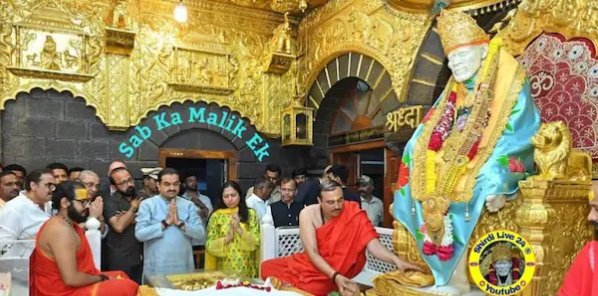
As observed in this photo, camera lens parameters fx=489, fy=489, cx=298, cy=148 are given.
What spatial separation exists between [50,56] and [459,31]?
4710 mm

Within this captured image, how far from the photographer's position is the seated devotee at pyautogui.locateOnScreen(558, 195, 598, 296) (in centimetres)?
170

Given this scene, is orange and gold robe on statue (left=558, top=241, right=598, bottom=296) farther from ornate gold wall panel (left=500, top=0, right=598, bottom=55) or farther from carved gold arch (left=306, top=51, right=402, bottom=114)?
carved gold arch (left=306, top=51, right=402, bottom=114)

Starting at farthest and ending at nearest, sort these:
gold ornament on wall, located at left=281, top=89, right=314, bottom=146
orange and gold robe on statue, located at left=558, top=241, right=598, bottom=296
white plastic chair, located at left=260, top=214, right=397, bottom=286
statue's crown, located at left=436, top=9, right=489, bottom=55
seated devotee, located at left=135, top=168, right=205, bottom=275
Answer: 1. gold ornament on wall, located at left=281, top=89, right=314, bottom=146
2. white plastic chair, located at left=260, top=214, right=397, bottom=286
3. seated devotee, located at left=135, top=168, right=205, bottom=275
4. statue's crown, located at left=436, top=9, right=489, bottom=55
5. orange and gold robe on statue, located at left=558, top=241, right=598, bottom=296

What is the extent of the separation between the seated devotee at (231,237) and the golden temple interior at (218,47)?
219cm

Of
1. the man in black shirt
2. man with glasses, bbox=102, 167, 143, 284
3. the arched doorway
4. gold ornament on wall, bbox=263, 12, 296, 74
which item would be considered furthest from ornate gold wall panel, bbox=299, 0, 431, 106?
man with glasses, bbox=102, 167, 143, 284

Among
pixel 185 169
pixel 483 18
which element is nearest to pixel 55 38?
pixel 185 169

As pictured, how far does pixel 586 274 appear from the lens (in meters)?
1.72

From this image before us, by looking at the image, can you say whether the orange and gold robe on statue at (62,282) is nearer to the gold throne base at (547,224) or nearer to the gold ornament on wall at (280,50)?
the gold throne base at (547,224)

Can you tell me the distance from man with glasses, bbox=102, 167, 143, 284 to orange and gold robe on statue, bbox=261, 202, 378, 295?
132 centimetres

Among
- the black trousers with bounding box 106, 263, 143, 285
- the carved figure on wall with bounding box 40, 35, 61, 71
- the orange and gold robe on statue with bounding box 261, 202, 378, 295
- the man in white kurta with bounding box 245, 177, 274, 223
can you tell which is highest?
the carved figure on wall with bounding box 40, 35, 61, 71

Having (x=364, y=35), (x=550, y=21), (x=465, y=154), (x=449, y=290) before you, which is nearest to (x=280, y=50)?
(x=364, y=35)

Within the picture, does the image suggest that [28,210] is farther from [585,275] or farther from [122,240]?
[585,275]

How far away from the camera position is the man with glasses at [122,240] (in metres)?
3.76

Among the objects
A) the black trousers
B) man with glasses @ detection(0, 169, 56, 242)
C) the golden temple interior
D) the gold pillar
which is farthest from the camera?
the golden temple interior
